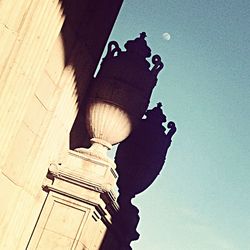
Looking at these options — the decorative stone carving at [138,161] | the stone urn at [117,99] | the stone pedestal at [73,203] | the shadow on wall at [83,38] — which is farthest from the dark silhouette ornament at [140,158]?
the stone pedestal at [73,203]

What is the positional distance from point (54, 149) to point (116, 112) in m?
1.39

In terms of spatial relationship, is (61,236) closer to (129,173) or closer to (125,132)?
(125,132)

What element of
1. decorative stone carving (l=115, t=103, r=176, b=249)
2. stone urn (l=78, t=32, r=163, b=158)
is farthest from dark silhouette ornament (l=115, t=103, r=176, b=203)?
stone urn (l=78, t=32, r=163, b=158)

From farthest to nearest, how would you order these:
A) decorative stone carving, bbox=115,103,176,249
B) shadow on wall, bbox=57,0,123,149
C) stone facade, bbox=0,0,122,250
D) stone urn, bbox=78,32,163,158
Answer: decorative stone carving, bbox=115,103,176,249
stone urn, bbox=78,32,163,158
shadow on wall, bbox=57,0,123,149
stone facade, bbox=0,0,122,250

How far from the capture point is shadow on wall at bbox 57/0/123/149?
8.27 m

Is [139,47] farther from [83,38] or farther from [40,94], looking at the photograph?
[40,94]

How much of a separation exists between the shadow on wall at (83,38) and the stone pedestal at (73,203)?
3.99 ft

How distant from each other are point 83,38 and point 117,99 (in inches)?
53.2

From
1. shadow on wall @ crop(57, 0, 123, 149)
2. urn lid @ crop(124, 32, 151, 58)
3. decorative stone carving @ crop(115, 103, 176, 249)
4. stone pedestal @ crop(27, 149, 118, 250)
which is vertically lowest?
stone pedestal @ crop(27, 149, 118, 250)

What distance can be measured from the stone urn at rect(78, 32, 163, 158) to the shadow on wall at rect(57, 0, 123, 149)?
0.31 m

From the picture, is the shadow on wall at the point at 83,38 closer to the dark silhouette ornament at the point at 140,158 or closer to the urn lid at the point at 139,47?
the urn lid at the point at 139,47

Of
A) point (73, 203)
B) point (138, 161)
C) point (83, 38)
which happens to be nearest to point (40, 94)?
point (83, 38)

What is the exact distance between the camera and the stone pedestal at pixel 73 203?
25.5 feet

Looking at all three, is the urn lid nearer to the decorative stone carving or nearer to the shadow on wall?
the shadow on wall
